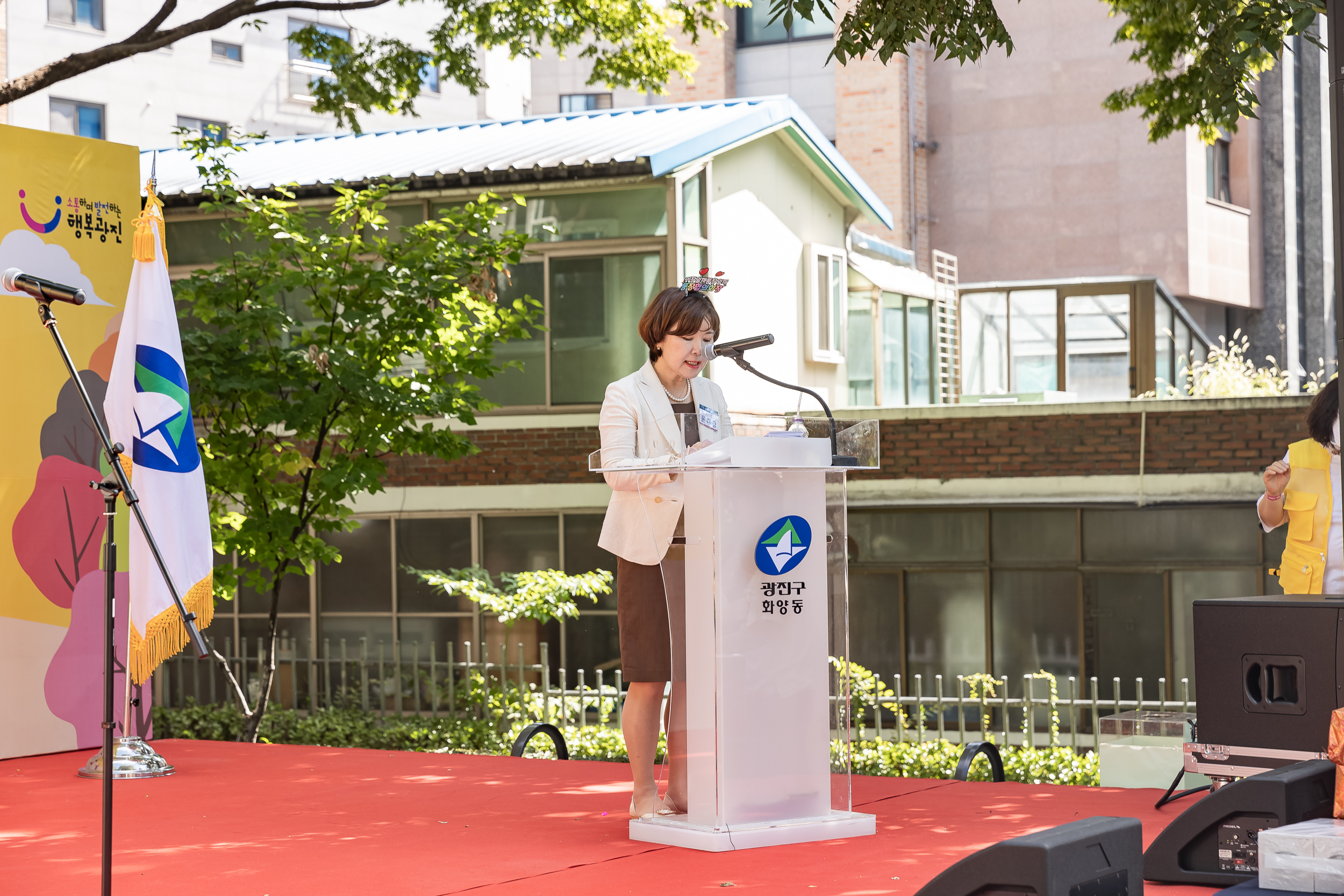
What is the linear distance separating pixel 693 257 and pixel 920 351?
20.2 ft

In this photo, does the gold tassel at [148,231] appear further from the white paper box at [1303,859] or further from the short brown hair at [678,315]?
the white paper box at [1303,859]

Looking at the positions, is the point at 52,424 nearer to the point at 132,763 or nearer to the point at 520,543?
the point at 132,763

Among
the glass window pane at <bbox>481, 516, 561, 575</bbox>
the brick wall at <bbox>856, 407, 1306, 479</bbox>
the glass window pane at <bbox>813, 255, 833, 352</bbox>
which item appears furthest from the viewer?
the glass window pane at <bbox>813, 255, 833, 352</bbox>

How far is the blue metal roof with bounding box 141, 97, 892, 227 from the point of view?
45.2 feet

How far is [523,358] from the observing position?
47.3 ft

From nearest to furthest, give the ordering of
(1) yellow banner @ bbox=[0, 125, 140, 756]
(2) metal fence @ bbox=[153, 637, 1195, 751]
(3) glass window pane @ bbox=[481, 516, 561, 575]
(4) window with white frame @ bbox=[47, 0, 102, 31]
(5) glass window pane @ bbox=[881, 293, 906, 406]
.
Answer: (1) yellow banner @ bbox=[0, 125, 140, 756] → (2) metal fence @ bbox=[153, 637, 1195, 751] → (3) glass window pane @ bbox=[481, 516, 561, 575] → (5) glass window pane @ bbox=[881, 293, 906, 406] → (4) window with white frame @ bbox=[47, 0, 102, 31]

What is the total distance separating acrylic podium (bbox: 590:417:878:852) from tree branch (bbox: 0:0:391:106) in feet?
19.6

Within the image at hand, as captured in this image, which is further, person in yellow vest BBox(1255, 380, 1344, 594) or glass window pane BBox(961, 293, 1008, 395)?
glass window pane BBox(961, 293, 1008, 395)

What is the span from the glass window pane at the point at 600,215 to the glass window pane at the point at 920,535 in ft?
12.2

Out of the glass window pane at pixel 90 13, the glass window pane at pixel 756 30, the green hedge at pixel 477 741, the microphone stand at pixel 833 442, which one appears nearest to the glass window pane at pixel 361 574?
the green hedge at pixel 477 741

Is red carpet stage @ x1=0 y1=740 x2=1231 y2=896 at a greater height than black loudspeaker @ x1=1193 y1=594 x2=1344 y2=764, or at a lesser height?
lesser

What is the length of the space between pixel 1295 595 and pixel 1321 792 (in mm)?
1089

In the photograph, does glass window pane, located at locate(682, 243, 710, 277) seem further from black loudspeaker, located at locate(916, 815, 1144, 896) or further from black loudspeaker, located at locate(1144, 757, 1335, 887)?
black loudspeaker, located at locate(916, 815, 1144, 896)

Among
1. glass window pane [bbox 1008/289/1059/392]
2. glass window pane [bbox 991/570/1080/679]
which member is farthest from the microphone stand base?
glass window pane [bbox 1008/289/1059/392]
